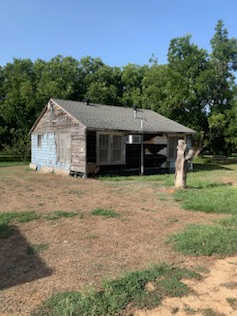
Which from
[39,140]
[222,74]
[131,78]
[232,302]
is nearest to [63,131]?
[39,140]

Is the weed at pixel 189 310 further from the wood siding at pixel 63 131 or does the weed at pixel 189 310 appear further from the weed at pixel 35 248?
the wood siding at pixel 63 131

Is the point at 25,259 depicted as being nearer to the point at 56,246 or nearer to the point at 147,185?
the point at 56,246

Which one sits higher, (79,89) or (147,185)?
(79,89)

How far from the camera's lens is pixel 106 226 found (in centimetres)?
654

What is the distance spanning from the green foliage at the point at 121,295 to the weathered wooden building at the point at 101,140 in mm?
11752

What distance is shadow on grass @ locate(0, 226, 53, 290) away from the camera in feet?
13.4

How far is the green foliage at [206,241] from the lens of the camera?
5.03 m

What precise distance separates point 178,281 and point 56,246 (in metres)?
2.27

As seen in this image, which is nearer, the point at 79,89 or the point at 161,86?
the point at 161,86

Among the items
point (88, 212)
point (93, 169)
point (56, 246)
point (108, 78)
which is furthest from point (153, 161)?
point (108, 78)

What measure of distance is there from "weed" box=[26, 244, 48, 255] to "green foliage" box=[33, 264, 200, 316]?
1.58 metres

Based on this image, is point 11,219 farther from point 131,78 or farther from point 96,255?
point 131,78

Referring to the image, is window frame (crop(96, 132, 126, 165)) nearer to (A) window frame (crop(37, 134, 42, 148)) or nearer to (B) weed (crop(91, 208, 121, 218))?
(A) window frame (crop(37, 134, 42, 148))

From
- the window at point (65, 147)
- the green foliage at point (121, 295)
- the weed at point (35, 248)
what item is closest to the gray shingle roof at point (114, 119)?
the window at point (65, 147)
